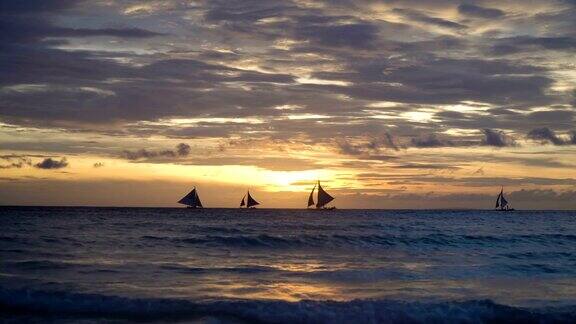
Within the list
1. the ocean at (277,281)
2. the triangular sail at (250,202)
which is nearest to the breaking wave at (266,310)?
the ocean at (277,281)

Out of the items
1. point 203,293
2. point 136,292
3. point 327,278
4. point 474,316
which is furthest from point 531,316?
Answer: point 136,292

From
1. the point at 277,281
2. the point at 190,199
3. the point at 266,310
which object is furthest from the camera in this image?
the point at 190,199

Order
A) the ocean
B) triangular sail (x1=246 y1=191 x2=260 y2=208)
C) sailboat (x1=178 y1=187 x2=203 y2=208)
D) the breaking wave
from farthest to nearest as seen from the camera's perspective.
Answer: triangular sail (x1=246 y1=191 x2=260 y2=208) → sailboat (x1=178 y1=187 x2=203 y2=208) → the ocean → the breaking wave

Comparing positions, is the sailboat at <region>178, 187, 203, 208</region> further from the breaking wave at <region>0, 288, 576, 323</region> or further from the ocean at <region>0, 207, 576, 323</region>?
the breaking wave at <region>0, 288, 576, 323</region>

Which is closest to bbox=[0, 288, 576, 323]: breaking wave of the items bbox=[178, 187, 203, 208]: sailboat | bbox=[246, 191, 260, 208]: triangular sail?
bbox=[178, 187, 203, 208]: sailboat

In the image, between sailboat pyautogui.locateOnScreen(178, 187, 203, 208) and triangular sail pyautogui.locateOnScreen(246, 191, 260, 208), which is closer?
sailboat pyautogui.locateOnScreen(178, 187, 203, 208)

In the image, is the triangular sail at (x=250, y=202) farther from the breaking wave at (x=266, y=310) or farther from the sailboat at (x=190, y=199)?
the breaking wave at (x=266, y=310)

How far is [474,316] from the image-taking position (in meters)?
16.6

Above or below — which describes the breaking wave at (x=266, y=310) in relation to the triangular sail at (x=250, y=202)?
below

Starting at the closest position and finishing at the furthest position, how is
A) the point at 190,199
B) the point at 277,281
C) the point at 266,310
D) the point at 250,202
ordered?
the point at 266,310, the point at 277,281, the point at 190,199, the point at 250,202

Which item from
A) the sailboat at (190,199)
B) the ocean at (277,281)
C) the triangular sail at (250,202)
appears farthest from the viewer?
the triangular sail at (250,202)

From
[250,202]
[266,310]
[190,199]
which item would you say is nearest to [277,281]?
[266,310]

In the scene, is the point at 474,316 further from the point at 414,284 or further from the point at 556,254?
the point at 556,254

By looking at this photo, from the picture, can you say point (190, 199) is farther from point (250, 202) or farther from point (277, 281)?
point (277, 281)
